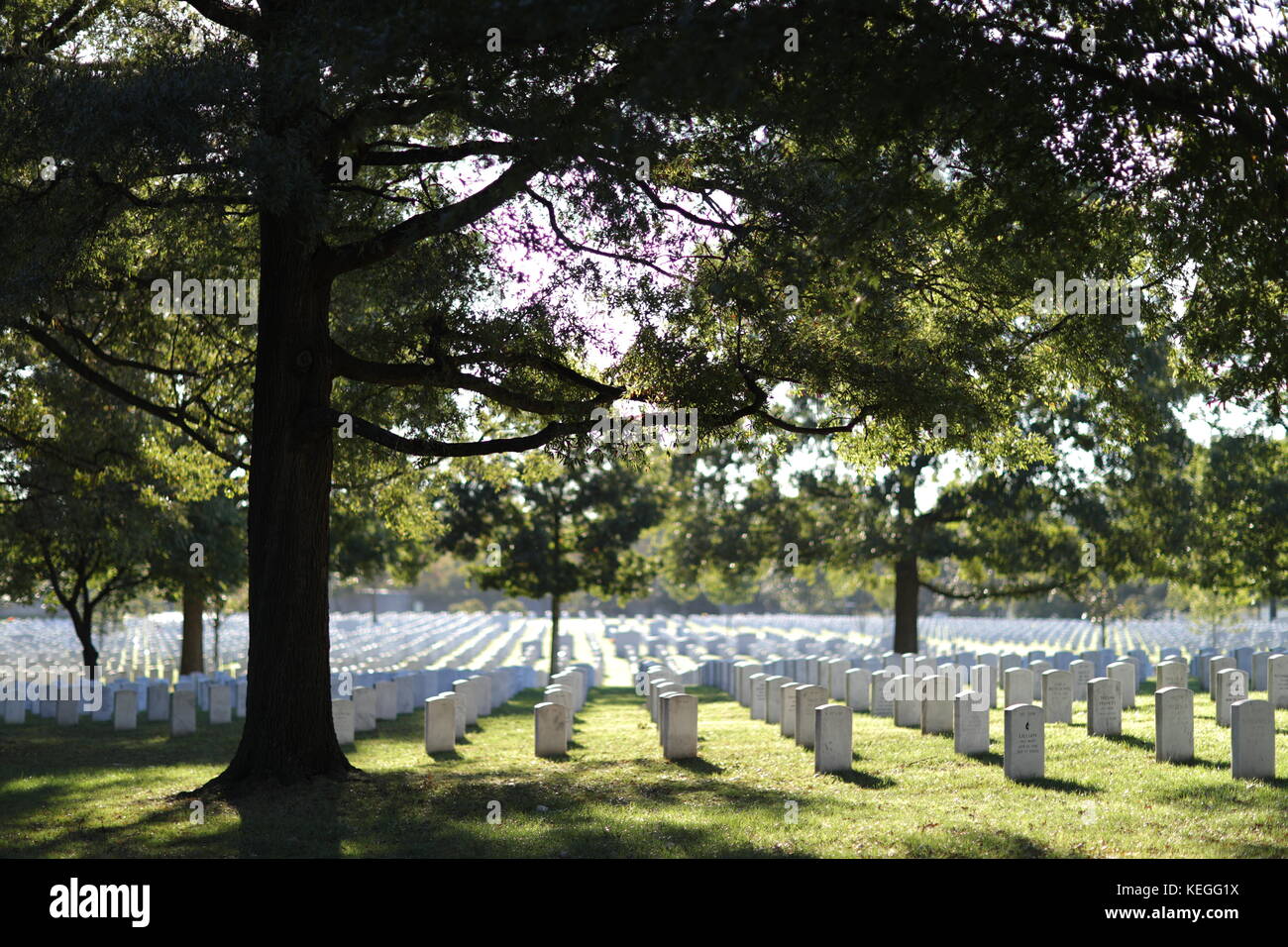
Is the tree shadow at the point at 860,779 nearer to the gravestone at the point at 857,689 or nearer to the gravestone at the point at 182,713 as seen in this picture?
the gravestone at the point at 857,689

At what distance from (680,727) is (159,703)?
462 inches

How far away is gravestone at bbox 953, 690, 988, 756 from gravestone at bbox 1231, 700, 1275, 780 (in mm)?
2579

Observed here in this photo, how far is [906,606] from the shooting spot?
2988cm

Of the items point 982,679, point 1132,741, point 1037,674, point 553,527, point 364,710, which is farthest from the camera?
point 553,527

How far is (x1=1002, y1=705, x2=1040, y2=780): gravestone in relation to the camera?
11.1 meters

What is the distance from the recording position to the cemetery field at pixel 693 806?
844 cm

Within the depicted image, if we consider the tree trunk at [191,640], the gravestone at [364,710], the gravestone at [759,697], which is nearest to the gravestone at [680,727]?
the gravestone at [759,697]

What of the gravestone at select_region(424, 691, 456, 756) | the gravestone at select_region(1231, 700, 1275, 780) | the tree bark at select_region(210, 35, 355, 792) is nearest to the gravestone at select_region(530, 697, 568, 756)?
the gravestone at select_region(424, 691, 456, 756)

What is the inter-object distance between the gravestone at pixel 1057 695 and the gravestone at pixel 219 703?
1364cm

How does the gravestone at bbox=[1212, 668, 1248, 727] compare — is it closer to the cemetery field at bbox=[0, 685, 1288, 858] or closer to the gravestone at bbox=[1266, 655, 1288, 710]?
the cemetery field at bbox=[0, 685, 1288, 858]

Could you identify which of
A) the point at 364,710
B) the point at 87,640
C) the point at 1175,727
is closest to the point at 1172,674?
the point at 1175,727

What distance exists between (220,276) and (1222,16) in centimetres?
1178

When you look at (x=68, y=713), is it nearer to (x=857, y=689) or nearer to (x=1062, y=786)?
(x=857, y=689)

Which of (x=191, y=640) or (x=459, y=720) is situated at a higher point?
(x=459, y=720)
